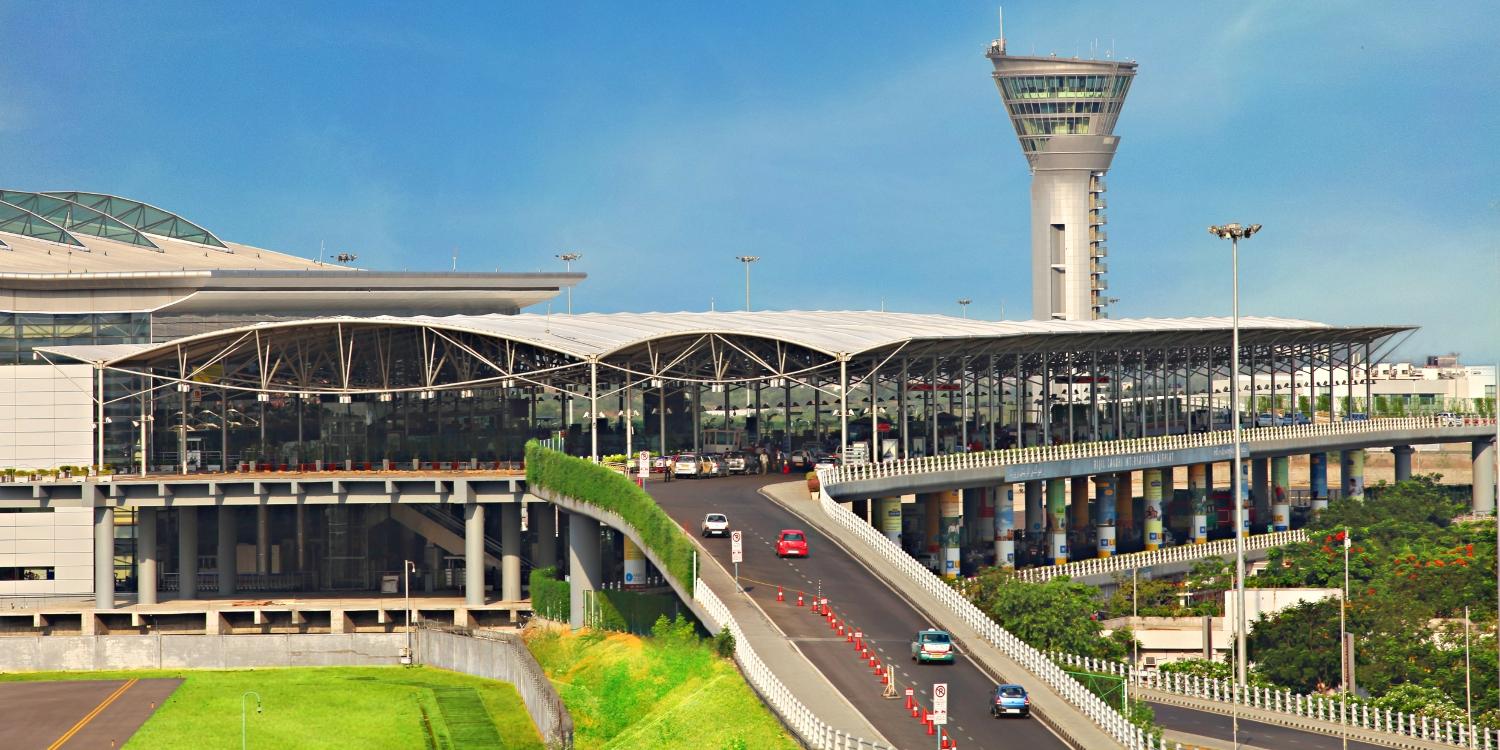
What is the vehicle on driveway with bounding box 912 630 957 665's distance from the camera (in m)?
66.1

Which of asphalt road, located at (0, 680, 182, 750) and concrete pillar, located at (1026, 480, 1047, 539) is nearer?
asphalt road, located at (0, 680, 182, 750)

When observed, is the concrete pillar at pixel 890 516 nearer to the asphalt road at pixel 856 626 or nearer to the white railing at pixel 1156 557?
the white railing at pixel 1156 557

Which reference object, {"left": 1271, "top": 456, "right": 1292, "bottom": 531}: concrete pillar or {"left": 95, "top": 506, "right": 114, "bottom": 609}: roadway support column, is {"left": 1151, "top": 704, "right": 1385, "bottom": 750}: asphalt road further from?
{"left": 1271, "top": 456, "right": 1292, "bottom": 531}: concrete pillar

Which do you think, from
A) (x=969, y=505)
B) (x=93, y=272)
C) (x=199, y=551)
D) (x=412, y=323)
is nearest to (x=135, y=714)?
(x=412, y=323)

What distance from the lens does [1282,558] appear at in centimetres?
10538

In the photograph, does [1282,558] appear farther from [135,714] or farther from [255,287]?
[255,287]

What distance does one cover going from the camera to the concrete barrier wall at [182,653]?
107m

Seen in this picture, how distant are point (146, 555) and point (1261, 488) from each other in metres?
87.3

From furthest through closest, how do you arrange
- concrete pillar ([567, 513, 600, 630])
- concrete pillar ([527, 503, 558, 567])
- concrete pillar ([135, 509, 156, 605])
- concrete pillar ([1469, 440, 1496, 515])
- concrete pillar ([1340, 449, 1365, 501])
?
concrete pillar ([1340, 449, 1365, 501]) < concrete pillar ([1469, 440, 1496, 515]) < concrete pillar ([527, 503, 558, 567]) < concrete pillar ([135, 509, 156, 605]) < concrete pillar ([567, 513, 600, 630])

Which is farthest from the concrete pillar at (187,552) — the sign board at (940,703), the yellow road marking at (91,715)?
the sign board at (940,703)

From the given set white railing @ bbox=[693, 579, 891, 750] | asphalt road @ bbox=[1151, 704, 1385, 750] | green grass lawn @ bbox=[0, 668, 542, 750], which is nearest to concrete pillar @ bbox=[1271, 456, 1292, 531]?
green grass lawn @ bbox=[0, 668, 542, 750]

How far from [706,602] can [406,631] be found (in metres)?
43.1

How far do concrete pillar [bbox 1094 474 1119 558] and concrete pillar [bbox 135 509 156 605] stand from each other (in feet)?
208

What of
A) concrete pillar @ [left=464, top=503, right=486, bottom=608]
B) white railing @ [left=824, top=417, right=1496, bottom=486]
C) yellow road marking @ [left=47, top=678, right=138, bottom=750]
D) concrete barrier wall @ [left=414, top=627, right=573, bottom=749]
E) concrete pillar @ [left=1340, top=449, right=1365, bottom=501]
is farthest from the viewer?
concrete pillar @ [left=1340, top=449, right=1365, bottom=501]
